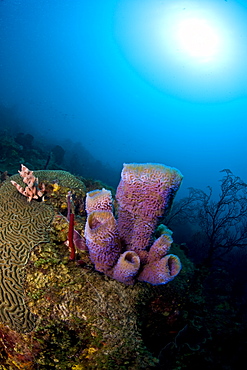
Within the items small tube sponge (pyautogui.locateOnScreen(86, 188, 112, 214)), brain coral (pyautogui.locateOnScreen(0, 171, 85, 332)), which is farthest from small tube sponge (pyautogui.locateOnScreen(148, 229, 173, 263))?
brain coral (pyautogui.locateOnScreen(0, 171, 85, 332))

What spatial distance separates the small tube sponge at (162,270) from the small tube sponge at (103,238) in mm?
394

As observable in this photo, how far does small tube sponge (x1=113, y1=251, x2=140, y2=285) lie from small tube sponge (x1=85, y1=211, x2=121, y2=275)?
11cm

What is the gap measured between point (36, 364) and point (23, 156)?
11.8m

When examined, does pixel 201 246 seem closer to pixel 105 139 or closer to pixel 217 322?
pixel 217 322

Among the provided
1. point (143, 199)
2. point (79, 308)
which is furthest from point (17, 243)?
point (143, 199)

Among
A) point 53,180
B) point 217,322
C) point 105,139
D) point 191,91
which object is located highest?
point 191,91

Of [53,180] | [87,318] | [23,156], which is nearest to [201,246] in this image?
[53,180]

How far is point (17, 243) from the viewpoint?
8.36 feet

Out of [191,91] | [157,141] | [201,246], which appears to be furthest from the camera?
[157,141]

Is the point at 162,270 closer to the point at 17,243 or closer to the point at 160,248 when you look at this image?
the point at 160,248

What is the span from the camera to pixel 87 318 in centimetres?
188

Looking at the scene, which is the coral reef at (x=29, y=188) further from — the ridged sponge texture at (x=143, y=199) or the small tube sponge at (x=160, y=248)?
the small tube sponge at (x=160, y=248)

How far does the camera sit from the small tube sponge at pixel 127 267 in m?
1.92

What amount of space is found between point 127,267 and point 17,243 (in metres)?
1.62
